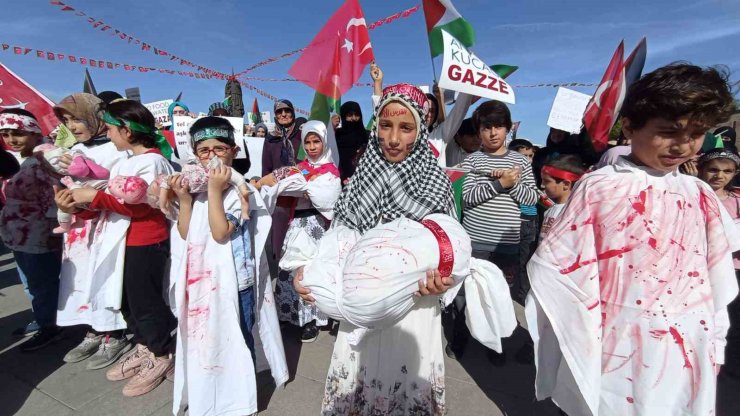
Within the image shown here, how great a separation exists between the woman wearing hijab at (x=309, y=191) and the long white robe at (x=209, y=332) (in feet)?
2.20

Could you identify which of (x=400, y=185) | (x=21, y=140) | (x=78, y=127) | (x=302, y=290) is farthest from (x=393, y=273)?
(x=21, y=140)

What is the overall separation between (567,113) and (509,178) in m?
2.92

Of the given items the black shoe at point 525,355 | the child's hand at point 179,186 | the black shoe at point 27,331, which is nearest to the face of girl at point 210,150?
the child's hand at point 179,186

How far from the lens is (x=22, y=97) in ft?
10.5

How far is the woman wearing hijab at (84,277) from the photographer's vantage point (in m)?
2.68

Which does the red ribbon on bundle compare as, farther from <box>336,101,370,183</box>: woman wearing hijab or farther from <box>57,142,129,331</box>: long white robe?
<box>57,142,129,331</box>: long white robe

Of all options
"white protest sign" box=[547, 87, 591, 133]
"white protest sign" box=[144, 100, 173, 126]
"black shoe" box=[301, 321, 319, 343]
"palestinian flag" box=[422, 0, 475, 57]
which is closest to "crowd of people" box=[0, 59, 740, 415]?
"black shoe" box=[301, 321, 319, 343]

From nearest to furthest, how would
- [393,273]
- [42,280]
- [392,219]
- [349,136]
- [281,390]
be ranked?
[393,273]
[392,219]
[281,390]
[42,280]
[349,136]

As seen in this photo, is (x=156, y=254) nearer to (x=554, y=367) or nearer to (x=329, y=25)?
(x=329, y=25)

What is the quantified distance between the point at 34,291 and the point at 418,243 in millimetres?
3829

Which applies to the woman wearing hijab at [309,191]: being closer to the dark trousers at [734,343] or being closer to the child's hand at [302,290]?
the child's hand at [302,290]

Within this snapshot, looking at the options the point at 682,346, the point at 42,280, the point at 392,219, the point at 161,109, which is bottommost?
the point at 42,280

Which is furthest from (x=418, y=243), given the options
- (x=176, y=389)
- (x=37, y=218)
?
(x=37, y=218)

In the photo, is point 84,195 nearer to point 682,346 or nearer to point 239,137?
point 239,137
